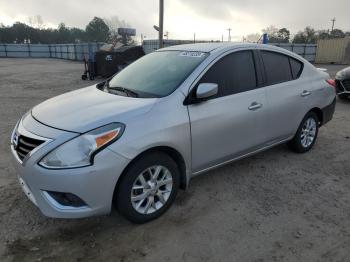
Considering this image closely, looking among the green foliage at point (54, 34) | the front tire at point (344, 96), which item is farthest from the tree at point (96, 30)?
the front tire at point (344, 96)

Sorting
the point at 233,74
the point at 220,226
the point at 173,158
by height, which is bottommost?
the point at 220,226

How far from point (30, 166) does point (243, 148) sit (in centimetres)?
234

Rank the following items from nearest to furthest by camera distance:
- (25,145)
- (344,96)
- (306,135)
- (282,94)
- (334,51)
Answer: (25,145) < (282,94) < (306,135) < (344,96) < (334,51)

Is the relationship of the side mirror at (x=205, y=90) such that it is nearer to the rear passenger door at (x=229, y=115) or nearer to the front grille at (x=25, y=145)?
Result: the rear passenger door at (x=229, y=115)

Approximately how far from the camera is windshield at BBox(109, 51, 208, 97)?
3.45 m

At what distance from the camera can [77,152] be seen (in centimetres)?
267

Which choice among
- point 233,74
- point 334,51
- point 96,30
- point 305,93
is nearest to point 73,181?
point 233,74

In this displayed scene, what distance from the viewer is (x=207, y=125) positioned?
3418 mm

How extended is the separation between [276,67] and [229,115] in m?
1.26

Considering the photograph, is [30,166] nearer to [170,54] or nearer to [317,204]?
[170,54]

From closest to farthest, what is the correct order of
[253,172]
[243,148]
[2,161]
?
[243,148] → [253,172] → [2,161]

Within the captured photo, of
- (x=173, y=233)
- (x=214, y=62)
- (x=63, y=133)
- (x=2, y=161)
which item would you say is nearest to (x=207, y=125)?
(x=214, y=62)

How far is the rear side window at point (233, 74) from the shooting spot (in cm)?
363

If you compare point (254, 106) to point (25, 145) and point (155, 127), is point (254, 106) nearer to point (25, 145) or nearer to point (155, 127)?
point (155, 127)
